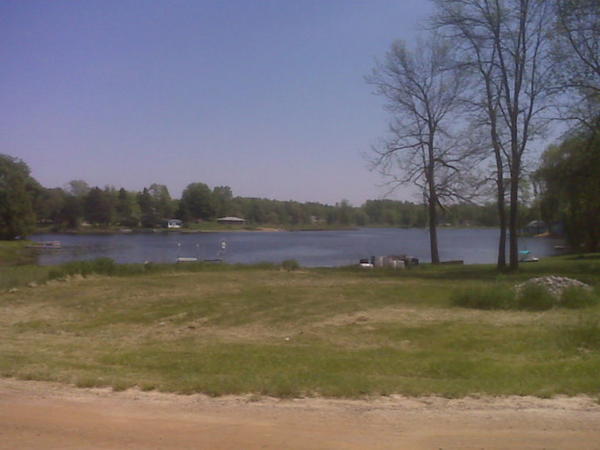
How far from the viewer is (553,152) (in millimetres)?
36750

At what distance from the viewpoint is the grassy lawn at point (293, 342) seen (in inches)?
289

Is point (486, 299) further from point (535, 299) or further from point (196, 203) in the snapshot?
point (196, 203)

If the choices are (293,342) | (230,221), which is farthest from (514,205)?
(230,221)

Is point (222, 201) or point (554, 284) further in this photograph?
point (222, 201)

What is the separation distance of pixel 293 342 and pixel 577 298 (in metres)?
7.29

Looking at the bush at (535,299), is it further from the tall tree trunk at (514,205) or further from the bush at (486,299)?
the tall tree trunk at (514,205)

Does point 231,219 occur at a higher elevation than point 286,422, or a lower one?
higher

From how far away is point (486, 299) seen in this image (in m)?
14.2

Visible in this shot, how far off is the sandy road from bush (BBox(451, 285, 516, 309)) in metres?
7.65

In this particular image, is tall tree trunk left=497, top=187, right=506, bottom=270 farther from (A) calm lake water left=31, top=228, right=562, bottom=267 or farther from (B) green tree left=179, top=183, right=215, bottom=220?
(B) green tree left=179, top=183, right=215, bottom=220

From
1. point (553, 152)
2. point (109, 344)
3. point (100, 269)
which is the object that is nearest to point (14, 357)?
point (109, 344)

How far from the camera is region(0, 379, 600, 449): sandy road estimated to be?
5262 millimetres

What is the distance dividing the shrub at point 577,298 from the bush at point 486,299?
112 cm

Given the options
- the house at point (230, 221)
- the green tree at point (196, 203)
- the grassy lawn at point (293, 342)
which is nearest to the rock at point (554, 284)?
the grassy lawn at point (293, 342)
